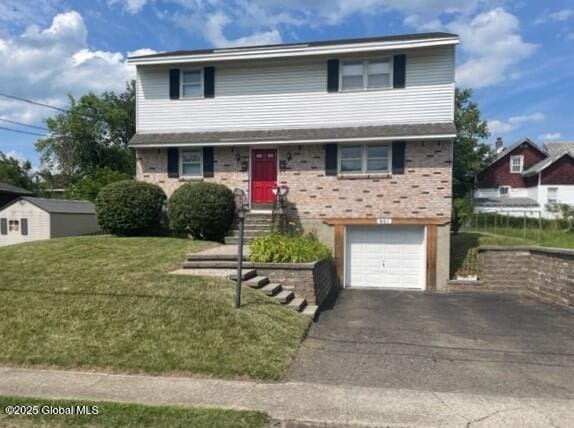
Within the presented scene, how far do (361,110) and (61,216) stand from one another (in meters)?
13.5

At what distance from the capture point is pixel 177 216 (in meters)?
12.4

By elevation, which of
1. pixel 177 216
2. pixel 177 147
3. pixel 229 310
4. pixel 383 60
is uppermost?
pixel 383 60

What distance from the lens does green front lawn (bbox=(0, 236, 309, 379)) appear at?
524 cm

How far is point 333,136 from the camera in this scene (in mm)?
12570

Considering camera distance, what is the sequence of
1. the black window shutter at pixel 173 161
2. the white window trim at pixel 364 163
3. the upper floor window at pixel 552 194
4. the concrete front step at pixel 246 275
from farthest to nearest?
1. the upper floor window at pixel 552 194
2. the black window shutter at pixel 173 161
3. the white window trim at pixel 364 163
4. the concrete front step at pixel 246 275

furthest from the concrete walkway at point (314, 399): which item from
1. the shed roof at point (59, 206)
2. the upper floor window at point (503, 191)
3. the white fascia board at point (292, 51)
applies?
the upper floor window at point (503, 191)

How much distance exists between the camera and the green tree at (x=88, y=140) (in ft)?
120

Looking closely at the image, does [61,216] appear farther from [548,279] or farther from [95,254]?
[548,279]

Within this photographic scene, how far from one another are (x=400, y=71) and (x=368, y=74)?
3.20 ft

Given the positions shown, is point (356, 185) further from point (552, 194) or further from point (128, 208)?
point (552, 194)

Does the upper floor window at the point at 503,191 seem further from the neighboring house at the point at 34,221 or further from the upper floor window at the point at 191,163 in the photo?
the neighboring house at the point at 34,221

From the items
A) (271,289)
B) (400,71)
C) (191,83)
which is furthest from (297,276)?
(191,83)

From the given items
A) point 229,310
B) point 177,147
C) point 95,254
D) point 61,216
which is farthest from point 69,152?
point 229,310

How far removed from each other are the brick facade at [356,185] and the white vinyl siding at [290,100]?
1.05 meters
